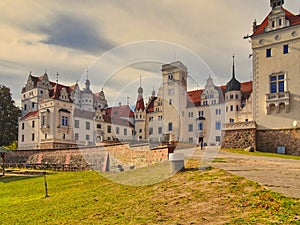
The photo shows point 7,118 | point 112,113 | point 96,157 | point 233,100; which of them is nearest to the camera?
point 96,157

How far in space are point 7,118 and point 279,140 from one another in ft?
164

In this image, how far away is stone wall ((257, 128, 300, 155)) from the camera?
3169 centimetres

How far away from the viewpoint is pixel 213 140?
49031 mm

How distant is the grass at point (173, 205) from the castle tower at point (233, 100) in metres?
37.7

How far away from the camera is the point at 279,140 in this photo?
32625 millimetres

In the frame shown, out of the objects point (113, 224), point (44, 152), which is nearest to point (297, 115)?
point (113, 224)

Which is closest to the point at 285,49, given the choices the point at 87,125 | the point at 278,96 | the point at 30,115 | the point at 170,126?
the point at 278,96

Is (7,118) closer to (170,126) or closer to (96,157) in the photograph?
(170,126)

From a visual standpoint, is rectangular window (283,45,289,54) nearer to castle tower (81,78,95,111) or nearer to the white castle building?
the white castle building

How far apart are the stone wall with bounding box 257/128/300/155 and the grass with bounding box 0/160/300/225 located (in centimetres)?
1868

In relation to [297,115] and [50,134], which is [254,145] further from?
[50,134]

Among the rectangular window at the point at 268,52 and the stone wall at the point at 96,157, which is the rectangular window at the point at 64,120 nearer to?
the stone wall at the point at 96,157

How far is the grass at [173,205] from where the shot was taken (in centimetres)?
941

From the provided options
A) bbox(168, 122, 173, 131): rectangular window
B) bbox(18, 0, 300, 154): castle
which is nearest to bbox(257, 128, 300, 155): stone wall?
bbox(18, 0, 300, 154): castle
